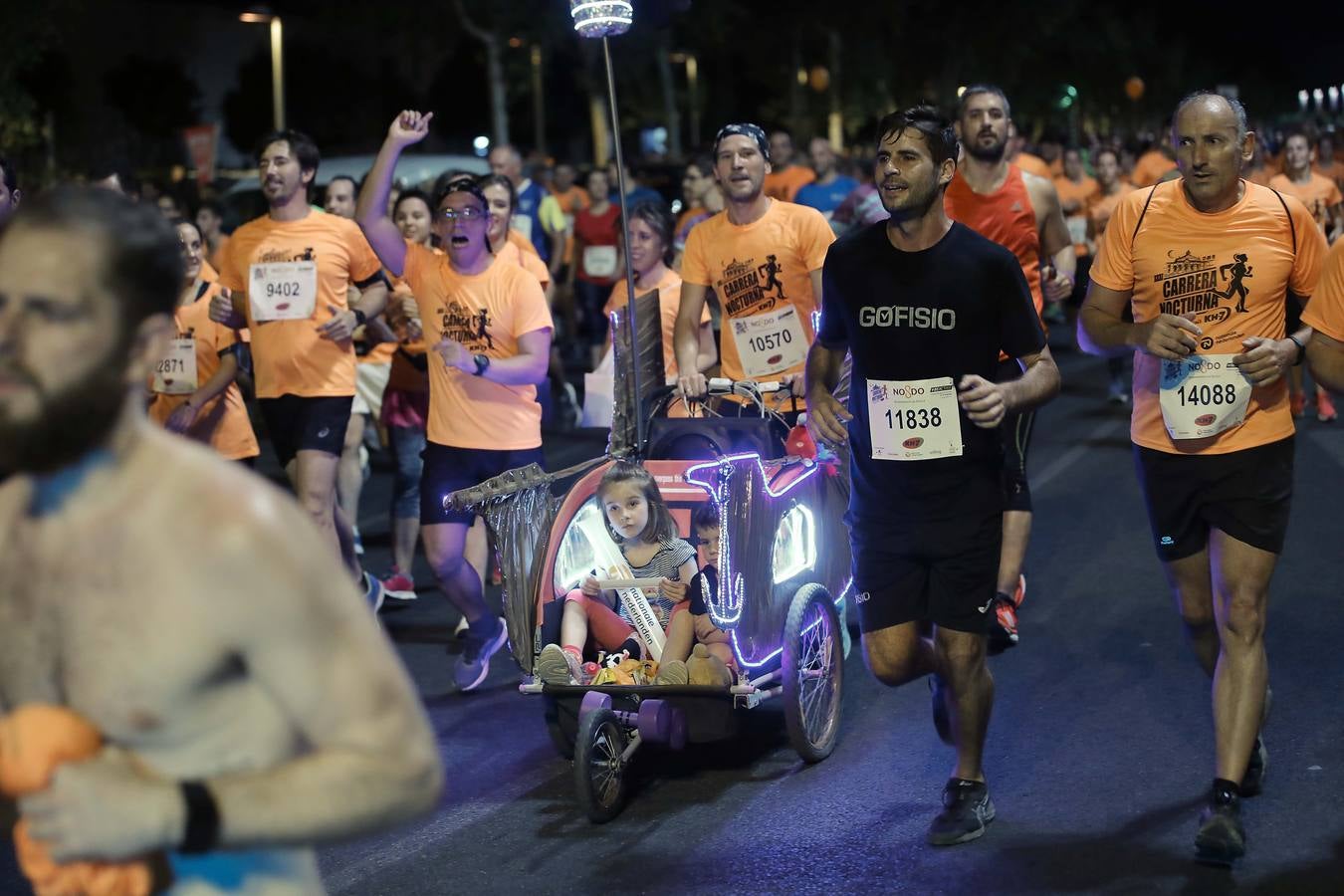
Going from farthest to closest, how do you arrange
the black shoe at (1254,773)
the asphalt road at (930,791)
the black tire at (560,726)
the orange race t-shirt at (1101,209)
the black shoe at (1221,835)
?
the orange race t-shirt at (1101,209) → the black tire at (560,726) → the black shoe at (1254,773) → the asphalt road at (930,791) → the black shoe at (1221,835)

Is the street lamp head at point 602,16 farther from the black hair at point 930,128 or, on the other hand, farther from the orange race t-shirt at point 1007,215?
the black hair at point 930,128

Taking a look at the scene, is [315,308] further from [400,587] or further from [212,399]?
[400,587]

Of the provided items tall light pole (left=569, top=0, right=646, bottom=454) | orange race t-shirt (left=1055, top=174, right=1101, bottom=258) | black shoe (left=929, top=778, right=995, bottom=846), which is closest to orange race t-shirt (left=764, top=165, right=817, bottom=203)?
orange race t-shirt (left=1055, top=174, right=1101, bottom=258)

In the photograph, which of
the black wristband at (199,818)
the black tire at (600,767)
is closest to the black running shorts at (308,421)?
the black tire at (600,767)

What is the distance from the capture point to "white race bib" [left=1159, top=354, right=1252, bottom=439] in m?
5.25

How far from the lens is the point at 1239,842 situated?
503 cm

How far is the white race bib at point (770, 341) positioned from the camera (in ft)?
24.6

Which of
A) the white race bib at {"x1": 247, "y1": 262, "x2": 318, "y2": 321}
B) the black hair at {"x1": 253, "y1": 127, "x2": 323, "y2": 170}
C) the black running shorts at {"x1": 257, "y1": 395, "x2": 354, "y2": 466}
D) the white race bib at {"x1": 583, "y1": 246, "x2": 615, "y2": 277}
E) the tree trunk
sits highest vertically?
the tree trunk

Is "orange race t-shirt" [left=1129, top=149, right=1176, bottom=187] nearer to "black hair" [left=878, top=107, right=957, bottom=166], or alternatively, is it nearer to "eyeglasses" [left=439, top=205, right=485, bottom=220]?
"eyeglasses" [left=439, top=205, right=485, bottom=220]

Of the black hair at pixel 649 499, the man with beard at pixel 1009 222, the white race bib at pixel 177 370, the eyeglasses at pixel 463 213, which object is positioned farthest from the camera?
the white race bib at pixel 177 370

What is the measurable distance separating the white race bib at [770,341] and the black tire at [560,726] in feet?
6.71

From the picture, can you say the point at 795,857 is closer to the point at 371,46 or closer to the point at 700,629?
the point at 700,629

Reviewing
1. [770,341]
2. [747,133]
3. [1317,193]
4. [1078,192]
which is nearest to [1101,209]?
[1078,192]

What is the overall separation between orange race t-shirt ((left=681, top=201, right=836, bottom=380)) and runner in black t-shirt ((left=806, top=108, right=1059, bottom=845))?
2014 millimetres
